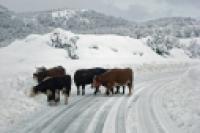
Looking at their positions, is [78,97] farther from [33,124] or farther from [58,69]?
[33,124]

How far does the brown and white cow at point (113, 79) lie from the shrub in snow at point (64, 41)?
41.8 meters

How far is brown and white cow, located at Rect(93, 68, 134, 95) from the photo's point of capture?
81.8ft

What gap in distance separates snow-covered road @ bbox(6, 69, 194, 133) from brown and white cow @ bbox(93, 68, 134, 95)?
2078mm

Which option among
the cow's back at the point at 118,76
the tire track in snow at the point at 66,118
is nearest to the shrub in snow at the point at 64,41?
the cow's back at the point at 118,76

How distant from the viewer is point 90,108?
19125 millimetres

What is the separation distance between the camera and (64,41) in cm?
6906

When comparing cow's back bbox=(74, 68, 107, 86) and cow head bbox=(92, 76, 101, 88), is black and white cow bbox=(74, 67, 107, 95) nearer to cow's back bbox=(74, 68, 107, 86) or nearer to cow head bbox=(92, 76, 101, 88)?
cow's back bbox=(74, 68, 107, 86)

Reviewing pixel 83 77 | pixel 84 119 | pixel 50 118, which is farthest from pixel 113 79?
pixel 50 118

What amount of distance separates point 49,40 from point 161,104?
53.0 metres

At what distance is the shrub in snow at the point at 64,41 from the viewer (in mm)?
67812

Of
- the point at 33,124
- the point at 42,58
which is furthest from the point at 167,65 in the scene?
the point at 33,124

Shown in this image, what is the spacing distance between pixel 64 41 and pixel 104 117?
175 feet

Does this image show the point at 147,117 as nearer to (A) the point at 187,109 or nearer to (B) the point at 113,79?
(A) the point at 187,109

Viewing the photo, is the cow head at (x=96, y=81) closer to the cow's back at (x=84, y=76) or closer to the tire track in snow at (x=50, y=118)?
the cow's back at (x=84, y=76)
